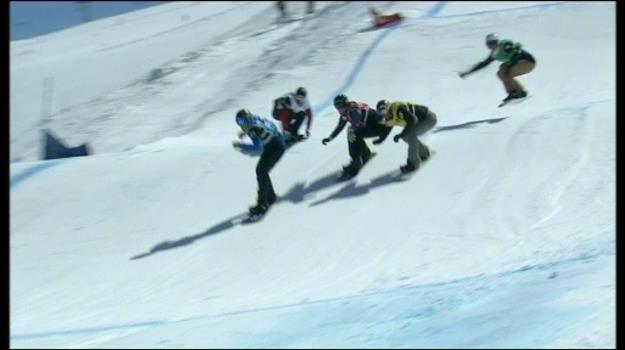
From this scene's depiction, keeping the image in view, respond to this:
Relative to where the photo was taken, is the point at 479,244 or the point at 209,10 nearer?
the point at 479,244

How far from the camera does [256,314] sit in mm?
5039

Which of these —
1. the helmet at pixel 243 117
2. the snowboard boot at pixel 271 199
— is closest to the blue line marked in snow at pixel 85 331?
the snowboard boot at pixel 271 199

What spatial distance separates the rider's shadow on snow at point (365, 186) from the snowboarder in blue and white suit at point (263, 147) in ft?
1.43

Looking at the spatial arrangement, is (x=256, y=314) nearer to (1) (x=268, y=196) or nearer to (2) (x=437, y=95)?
(1) (x=268, y=196)

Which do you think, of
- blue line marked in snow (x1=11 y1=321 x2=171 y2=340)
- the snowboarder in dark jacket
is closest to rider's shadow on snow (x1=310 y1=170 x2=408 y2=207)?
the snowboarder in dark jacket

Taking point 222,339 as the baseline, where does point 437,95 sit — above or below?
below

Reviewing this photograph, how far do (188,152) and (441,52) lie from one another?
6.55 metres

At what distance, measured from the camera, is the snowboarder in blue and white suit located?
7387mm

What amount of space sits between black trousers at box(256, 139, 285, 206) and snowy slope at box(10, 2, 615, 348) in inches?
6.1

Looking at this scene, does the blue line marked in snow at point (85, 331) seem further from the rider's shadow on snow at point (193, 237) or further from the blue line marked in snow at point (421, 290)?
the rider's shadow on snow at point (193, 237)

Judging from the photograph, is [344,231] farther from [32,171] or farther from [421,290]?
[32,171]

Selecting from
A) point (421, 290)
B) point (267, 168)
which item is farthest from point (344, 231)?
point (421, 290)

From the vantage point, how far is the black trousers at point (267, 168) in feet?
24.3

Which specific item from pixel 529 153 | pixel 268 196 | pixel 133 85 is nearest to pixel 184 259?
pixel 268 196
